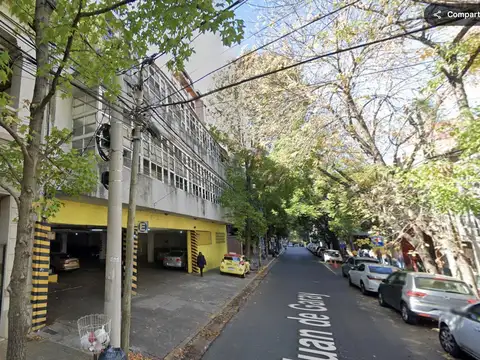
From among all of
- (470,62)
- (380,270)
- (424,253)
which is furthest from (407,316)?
(470,62)

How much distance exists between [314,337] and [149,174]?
8.52 m

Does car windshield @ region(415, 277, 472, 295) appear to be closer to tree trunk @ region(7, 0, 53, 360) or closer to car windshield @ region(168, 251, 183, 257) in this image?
tree trunk @ region(7, 0, 53, 360)

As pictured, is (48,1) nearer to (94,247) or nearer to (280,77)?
(280,77)

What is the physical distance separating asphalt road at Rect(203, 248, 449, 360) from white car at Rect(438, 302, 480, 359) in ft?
1.06

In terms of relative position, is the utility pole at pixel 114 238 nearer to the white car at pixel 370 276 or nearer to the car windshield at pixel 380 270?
the white car at pixel 370 276

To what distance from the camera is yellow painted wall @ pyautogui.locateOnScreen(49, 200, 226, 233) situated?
27.7ft

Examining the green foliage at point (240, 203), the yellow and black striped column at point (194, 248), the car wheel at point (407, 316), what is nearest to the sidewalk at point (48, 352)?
the car wheel at point (407, 316)

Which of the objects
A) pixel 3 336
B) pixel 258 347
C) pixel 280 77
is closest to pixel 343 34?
pixel 280 77

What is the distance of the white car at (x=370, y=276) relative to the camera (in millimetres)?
12320

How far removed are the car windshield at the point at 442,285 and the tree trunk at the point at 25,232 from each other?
9284mm

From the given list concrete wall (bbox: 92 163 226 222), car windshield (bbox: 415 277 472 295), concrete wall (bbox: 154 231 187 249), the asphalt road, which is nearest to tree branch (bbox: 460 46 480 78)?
car windshield (bbox: 415 277 472 295)

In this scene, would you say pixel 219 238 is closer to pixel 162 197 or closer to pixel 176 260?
pixel 176 260

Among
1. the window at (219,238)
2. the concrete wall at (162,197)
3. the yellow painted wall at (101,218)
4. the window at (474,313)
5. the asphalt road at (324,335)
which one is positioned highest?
the concrete wall at (162,197)

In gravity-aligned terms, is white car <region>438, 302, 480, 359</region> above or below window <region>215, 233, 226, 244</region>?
below
